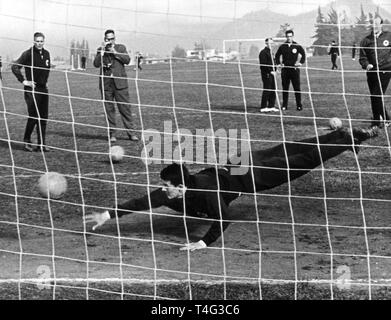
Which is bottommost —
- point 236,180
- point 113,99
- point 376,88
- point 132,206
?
point 132,206

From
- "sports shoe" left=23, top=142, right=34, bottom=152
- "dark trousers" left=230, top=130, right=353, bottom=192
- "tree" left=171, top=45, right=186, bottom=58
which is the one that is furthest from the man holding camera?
"dark trousers" left=230, top=130, right=353, bottom=192

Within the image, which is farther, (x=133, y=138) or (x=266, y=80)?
(x=266, y=80)

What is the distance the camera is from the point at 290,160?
25.7 ft

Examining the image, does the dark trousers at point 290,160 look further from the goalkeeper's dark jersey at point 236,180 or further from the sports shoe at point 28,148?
the sports shoe at point 28,148

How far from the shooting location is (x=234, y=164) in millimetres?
7746

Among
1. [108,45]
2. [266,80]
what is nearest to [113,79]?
[108,45]

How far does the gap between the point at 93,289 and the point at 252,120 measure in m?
11.1

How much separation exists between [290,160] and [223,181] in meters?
Result: 0.95

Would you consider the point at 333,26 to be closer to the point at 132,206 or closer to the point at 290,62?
the point at 132,206

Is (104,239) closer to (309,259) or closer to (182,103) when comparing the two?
(309,259)
